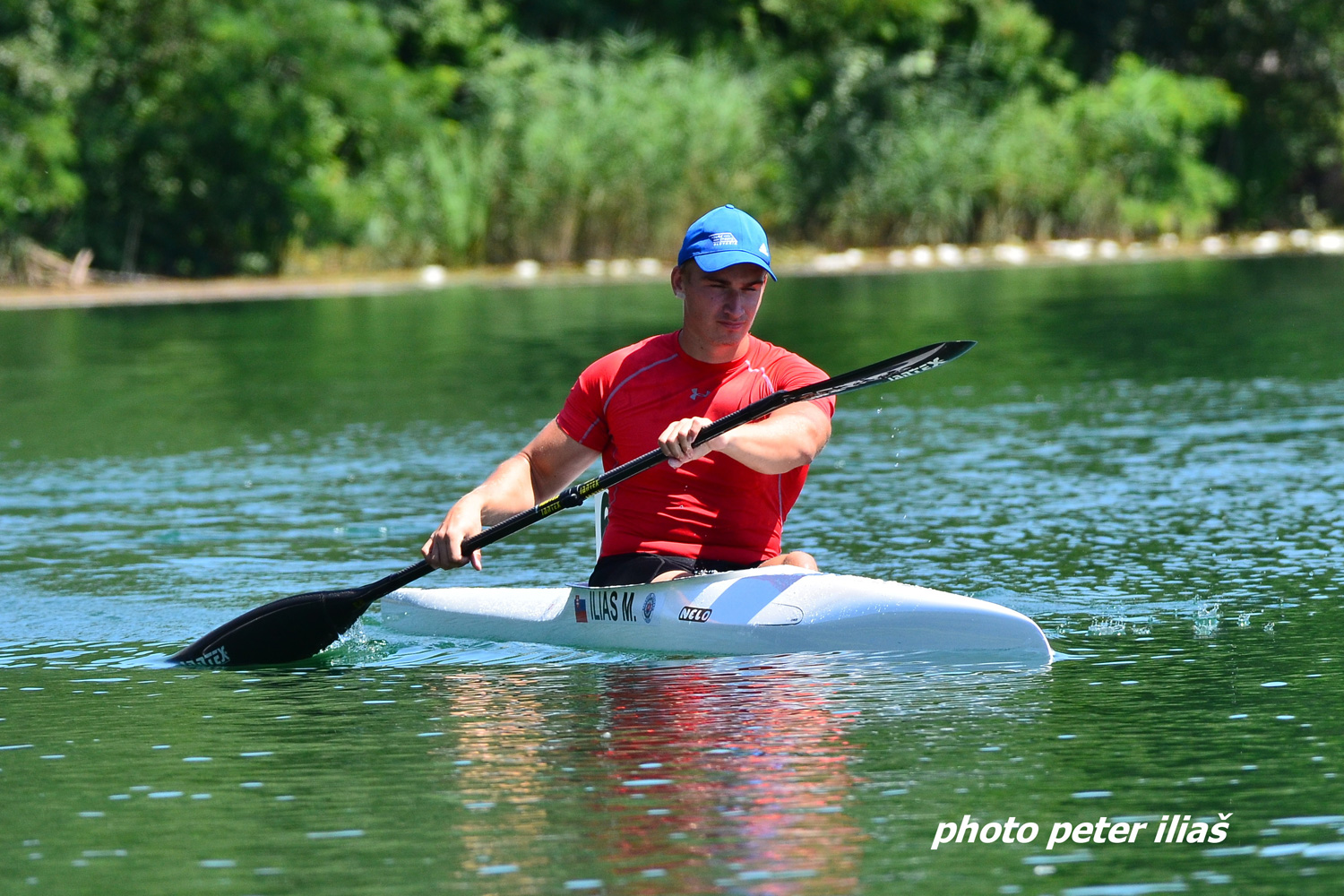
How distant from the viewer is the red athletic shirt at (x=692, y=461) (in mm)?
7133

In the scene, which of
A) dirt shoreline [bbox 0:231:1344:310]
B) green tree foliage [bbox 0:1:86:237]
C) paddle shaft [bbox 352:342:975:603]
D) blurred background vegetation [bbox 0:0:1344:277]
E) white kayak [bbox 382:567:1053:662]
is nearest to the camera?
paddle shaft [bbox 352:342:975:603]

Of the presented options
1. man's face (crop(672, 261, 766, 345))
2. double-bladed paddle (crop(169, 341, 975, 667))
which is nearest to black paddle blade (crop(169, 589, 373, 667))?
double-bladed paddle (crop(169, 341, 975, 667))

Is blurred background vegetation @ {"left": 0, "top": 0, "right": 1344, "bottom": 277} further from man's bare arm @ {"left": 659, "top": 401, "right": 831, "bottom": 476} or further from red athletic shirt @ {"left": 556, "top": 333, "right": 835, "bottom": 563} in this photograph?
man's bare arm @ {"left": 659, "top": 401, "right": 831, "bottom": 476}

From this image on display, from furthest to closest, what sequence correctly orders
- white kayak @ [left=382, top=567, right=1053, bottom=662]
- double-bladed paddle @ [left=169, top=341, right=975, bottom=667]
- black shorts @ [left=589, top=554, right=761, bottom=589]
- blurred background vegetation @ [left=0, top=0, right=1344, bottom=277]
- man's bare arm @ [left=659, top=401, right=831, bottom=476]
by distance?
blurred background vegetation @ [left=0, top=0, right=1344, bottom=277] < double-bladed paddle @ [left=169, top=341, right=975, bottom=667] < black shorts @ [left=589, top=554, right=761, bottom=589] < white kayak @ [left=382, top=567, right=1053, bottom=662] < man's bare arm @ [left=659, top=401, right=831, bottom=476]

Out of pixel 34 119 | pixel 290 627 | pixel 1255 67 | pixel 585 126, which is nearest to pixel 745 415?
pixel 290 627

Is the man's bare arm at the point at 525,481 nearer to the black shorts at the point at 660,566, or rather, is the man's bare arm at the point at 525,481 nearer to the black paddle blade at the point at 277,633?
the black shorts at the point at 660,566

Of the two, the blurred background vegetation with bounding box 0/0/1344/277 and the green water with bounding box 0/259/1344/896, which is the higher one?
the blurred background vegetation with bounding box 0/0/1344/277

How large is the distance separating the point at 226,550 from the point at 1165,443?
585 cm

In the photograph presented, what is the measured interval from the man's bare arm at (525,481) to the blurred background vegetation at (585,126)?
26.8 metres

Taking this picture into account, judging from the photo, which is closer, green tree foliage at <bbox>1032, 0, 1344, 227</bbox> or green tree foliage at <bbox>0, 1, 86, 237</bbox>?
green tree foliage at <bbox>0, 1, 86, 237</bbox>

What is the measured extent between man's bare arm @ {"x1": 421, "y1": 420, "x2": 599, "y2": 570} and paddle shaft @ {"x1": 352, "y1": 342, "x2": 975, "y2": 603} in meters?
0.05

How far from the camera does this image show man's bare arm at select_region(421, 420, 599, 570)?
720 centimetres

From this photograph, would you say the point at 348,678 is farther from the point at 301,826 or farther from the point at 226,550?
the point at 226,550

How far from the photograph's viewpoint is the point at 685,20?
45.0 metres
